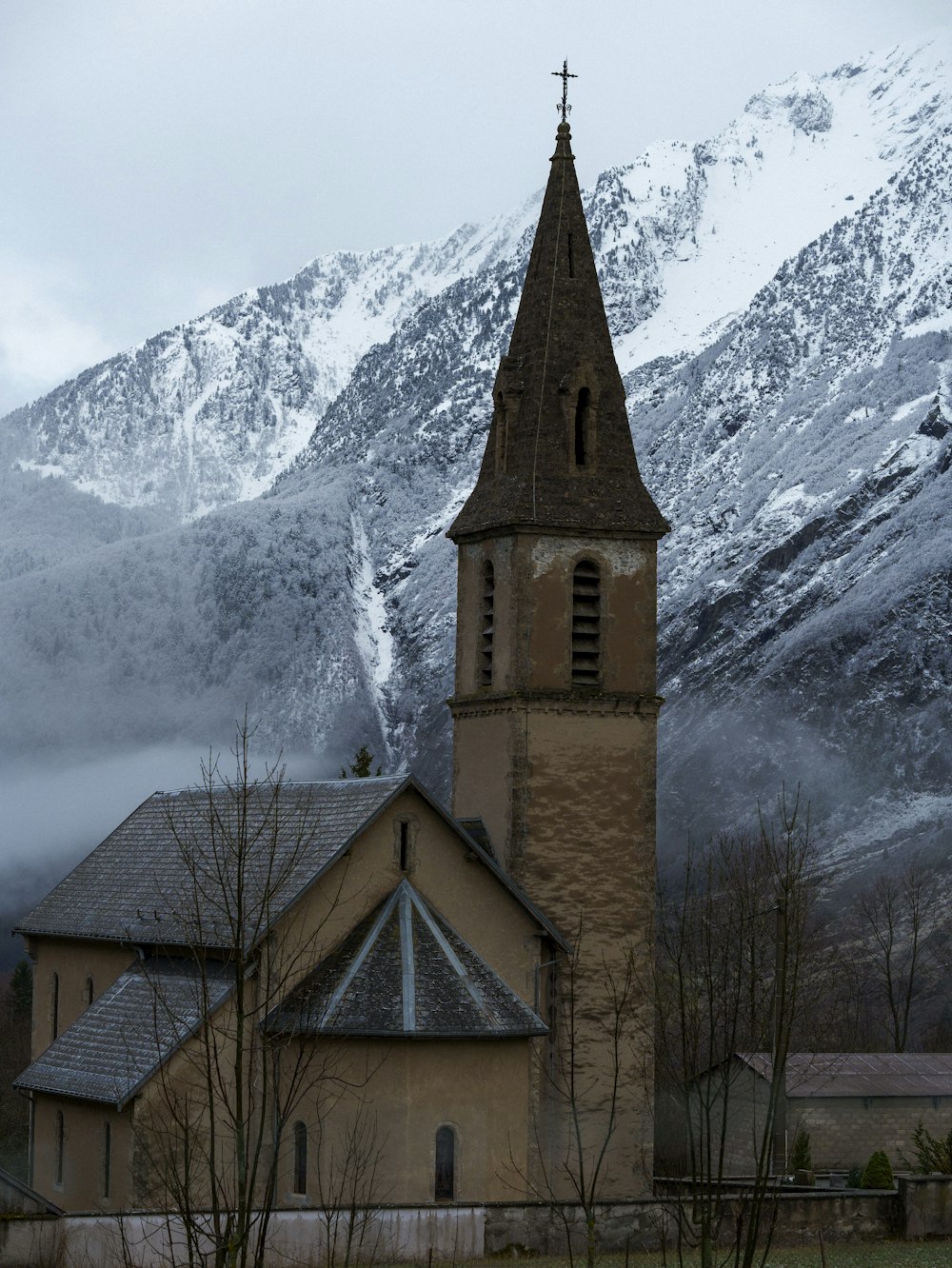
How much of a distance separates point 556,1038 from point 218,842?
341 inches

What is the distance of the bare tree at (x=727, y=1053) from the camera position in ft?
83.7

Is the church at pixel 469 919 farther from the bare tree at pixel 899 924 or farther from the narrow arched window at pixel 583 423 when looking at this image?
the bare tree at pixel 899 924

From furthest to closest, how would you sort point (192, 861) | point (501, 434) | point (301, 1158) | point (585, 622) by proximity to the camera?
point (501, 434), point (585, 622), point (192, 861), point (301, 1158)

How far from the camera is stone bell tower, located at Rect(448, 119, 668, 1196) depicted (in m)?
46.6

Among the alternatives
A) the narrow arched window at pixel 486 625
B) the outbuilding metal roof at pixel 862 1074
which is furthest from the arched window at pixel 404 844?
the outbuilding metal roof at pixel 862 1074

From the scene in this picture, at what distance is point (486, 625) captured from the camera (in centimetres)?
4906

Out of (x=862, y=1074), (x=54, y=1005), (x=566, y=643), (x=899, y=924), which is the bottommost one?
(x=862, y=1074)

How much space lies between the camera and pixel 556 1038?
149ft

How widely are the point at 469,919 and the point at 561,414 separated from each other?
42.2 feet

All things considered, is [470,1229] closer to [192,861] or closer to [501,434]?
[192,861]

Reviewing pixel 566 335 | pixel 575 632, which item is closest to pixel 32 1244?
A: pixel 575 632

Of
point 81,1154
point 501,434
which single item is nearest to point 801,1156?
point 501,434

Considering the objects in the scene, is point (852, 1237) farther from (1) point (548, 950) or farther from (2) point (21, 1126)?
(2) point (21, 1126)

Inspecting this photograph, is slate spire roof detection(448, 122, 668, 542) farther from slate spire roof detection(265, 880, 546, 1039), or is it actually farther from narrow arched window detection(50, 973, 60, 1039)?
narrow arched window detection(50, 973, 60, 1039)
